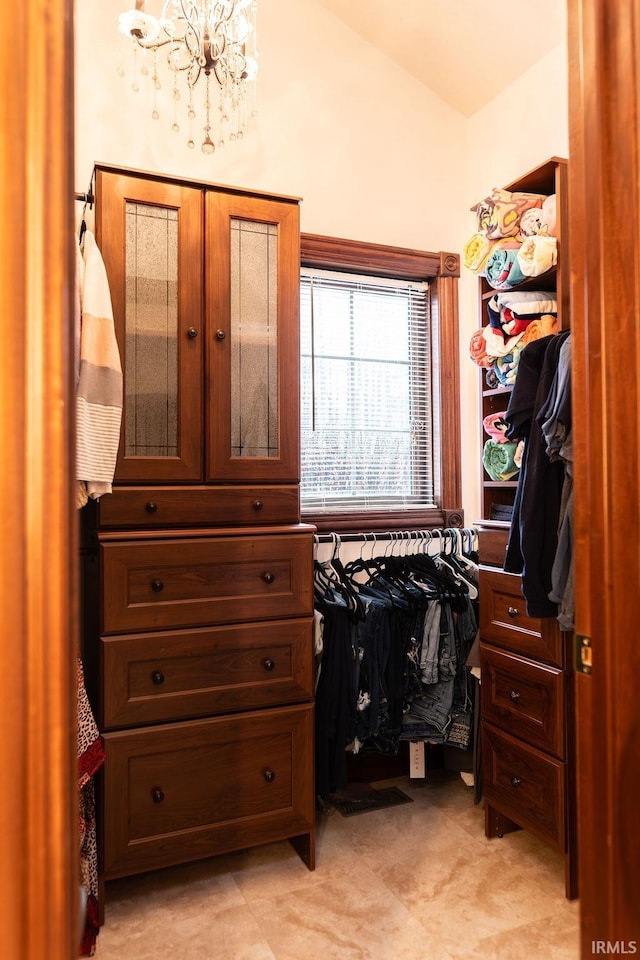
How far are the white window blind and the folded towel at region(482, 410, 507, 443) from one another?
76 centimetres

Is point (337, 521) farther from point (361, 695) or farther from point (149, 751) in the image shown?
point (149, 751)

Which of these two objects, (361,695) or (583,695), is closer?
(583,695)

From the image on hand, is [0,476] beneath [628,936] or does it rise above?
above

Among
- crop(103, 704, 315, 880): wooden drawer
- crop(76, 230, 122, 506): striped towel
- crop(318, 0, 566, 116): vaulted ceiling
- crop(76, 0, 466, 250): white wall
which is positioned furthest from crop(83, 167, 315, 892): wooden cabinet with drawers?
crop(318, 0, 566, 116): vaulted ceiling

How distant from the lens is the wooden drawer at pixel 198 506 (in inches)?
80.9

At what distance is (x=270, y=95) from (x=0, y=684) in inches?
111

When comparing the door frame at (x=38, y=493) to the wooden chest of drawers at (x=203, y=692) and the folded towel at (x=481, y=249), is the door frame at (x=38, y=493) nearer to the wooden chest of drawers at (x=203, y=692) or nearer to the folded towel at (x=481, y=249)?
the wooden chest of drawers at (x=203, y=692)

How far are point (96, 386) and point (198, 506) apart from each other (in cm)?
51

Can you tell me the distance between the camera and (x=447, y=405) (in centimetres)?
319

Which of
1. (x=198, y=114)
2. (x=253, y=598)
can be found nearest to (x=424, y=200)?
(x=198, y=114)

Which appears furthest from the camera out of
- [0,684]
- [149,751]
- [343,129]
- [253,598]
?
[343,129]

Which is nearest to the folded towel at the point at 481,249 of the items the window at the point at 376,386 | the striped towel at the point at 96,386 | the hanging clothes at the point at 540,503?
the hanging clothes at the point at 540,503

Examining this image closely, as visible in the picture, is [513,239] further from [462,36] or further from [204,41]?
[204,41]

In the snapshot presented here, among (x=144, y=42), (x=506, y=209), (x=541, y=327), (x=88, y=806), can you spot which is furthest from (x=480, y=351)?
(x=88, y=806)
